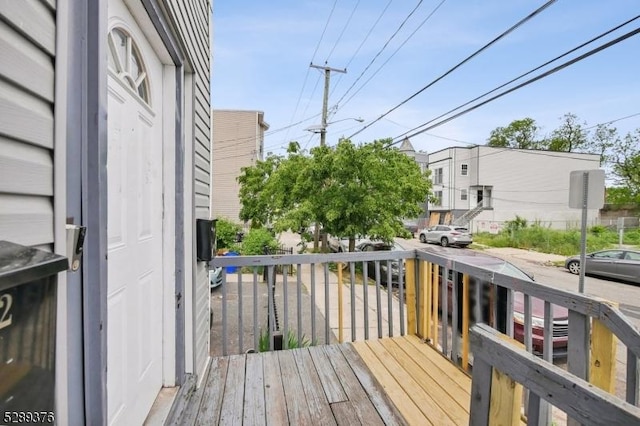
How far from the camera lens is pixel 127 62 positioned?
1.40m

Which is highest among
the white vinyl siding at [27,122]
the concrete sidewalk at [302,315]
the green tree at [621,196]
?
the green tree at [621,196]

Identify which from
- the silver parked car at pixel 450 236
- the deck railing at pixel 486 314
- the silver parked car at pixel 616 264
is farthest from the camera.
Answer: the silver parked car at pixel 450 236

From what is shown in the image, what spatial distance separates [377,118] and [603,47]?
231 inches

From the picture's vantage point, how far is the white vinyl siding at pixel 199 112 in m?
1.93

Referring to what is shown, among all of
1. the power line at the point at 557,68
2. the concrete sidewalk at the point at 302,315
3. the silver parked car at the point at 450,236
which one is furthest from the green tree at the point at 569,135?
the concrete sidewalk at the point at 302,315

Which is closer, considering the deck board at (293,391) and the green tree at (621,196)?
the deck board at (293,391)

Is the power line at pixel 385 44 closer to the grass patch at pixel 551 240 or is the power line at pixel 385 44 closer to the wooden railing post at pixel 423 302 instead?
the wooden railing post at pixel 423 302

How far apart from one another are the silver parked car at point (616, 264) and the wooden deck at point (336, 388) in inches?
315

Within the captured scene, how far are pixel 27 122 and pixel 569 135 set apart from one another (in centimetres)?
3478

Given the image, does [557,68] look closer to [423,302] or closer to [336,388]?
[423,302]

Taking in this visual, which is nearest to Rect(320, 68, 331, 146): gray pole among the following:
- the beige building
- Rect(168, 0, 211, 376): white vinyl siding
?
Rect(168, 0, 211, 376): white vinyl siding

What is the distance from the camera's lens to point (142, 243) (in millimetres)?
1536

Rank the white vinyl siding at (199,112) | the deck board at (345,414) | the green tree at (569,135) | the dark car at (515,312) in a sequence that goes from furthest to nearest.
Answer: the green tree at (569,135) → the dark car at (515,312) → the white vinyl siding at (199,112) → the deck board at (345,414)

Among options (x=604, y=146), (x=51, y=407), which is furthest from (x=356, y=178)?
(x=604, y=146)
